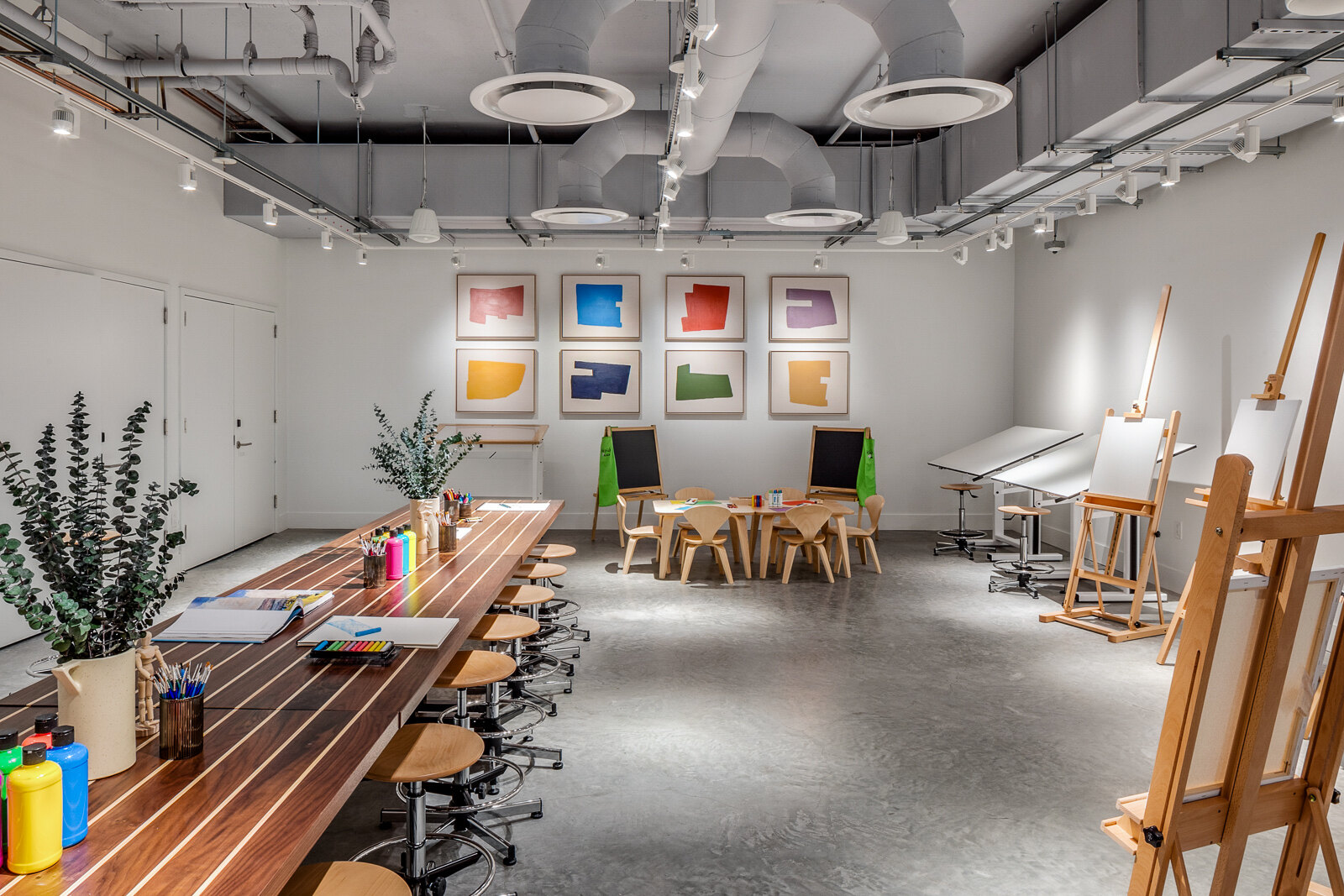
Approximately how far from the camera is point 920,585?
6.94m

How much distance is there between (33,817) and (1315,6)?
4170mm

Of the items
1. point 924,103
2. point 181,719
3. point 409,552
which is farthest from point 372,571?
point 924,103

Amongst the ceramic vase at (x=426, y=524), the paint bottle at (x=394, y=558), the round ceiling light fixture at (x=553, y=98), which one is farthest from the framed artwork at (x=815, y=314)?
the paint bottle at (x=394, y=558)

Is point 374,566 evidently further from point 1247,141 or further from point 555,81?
point 1247,141

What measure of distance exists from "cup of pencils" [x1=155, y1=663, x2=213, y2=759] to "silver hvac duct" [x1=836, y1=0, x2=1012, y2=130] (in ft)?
10.7

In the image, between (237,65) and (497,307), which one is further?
(497,307)

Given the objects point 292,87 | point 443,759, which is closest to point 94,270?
point 292,87

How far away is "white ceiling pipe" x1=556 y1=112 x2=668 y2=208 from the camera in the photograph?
A: 6645 millimetres

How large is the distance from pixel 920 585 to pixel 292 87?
255 inches

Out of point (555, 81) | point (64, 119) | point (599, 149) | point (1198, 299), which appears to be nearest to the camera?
point (555, 81)

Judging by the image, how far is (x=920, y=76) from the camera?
4082 millimetres

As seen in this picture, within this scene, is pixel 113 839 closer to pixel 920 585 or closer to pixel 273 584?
pixel 273 584

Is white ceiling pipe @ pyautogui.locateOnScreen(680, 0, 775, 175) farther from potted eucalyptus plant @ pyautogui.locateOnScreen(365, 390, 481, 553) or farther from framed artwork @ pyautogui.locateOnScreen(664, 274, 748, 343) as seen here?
framed artwork @ pyautogui.locateOnScreen(664, 274, 748, 343)

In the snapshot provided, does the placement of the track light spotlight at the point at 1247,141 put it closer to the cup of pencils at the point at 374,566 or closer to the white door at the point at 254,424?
the cup of pencils at the point at 374,566
